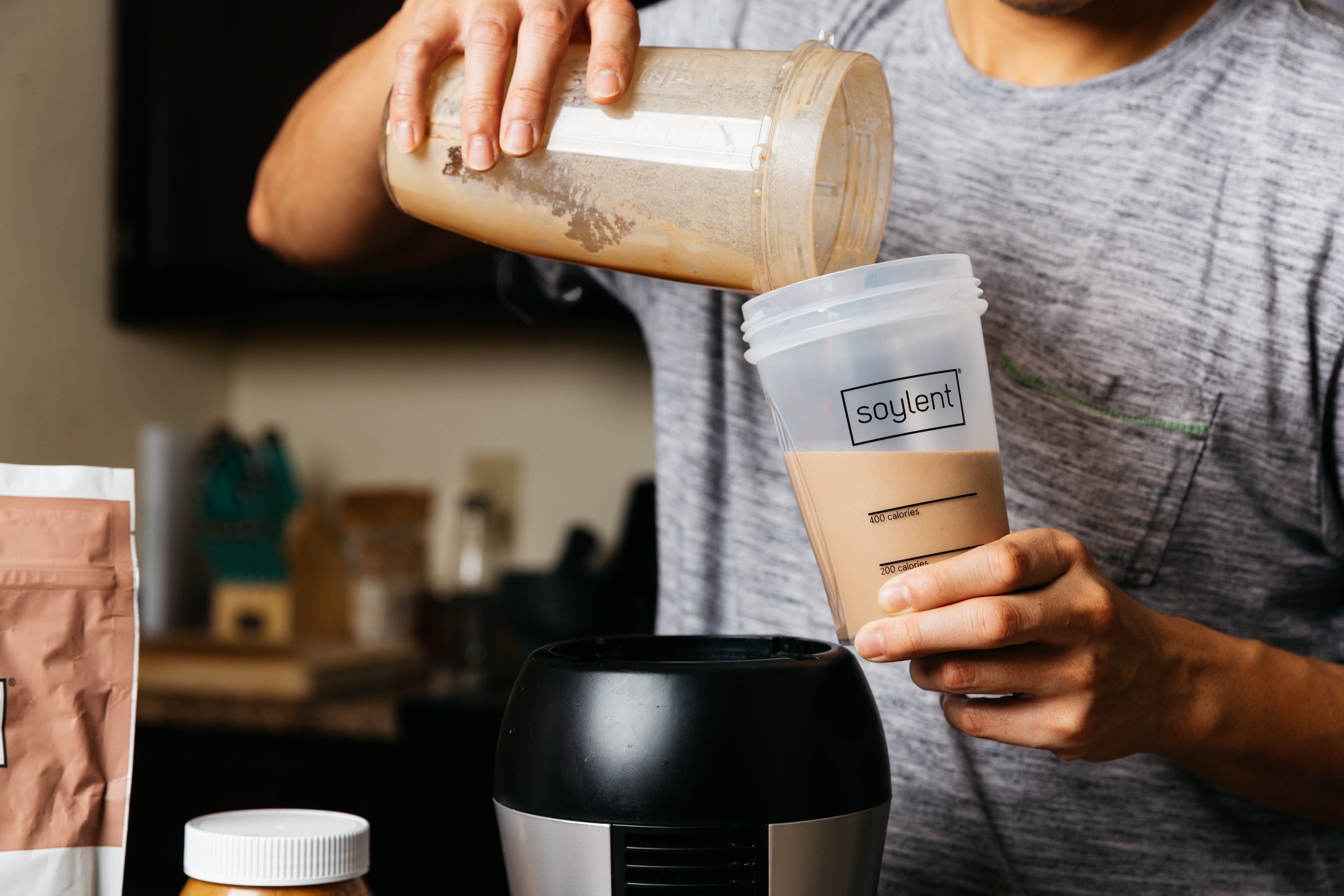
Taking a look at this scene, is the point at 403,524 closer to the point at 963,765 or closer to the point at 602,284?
the point at 602,284

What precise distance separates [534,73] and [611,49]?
45mm

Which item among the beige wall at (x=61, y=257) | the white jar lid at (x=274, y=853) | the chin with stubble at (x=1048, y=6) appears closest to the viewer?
the white jar lid at (x=274, y=853)

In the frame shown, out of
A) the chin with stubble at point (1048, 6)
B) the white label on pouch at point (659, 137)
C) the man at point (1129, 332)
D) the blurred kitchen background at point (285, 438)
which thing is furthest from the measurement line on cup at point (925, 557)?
the blurred kitchen background at point (285, 438)

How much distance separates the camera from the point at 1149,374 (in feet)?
3.03

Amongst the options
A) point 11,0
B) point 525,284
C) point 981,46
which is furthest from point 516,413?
point 981,46

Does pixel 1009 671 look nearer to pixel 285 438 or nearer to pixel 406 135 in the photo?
pixel 406 135

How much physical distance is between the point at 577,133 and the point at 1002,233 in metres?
0.42

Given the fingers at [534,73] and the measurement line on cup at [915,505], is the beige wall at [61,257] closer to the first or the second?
the fingers at [534,73]

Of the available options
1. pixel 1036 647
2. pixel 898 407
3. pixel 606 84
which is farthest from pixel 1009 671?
pixel 606 84

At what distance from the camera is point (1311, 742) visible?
0.79 meters

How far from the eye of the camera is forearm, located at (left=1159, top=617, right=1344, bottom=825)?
2.31 ft

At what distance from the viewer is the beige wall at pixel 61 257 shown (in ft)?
6.99

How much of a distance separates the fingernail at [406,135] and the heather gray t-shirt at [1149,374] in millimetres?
443

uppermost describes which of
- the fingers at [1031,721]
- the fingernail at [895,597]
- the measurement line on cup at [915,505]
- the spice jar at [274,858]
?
the measurement line on cup at [915,505]
